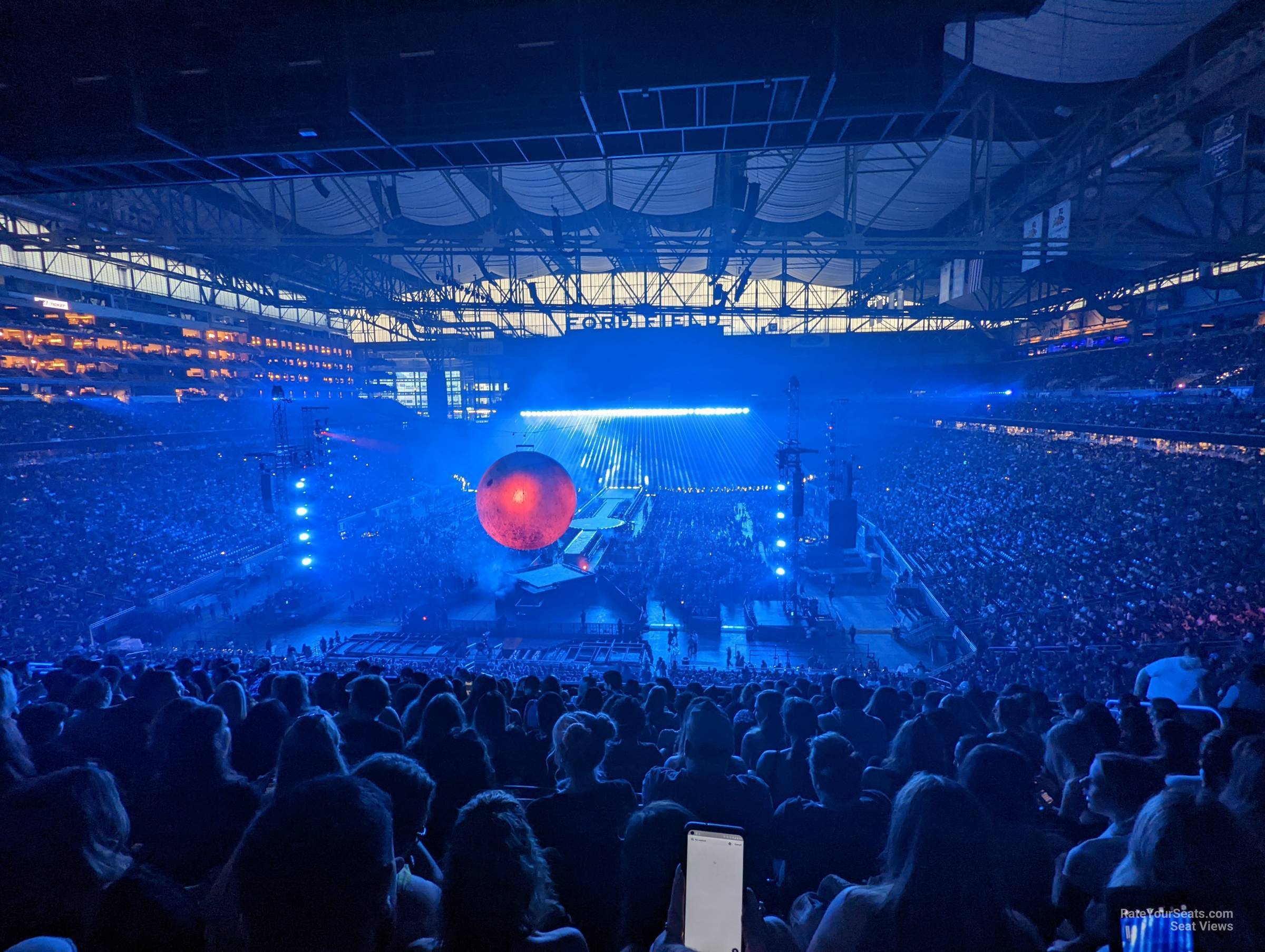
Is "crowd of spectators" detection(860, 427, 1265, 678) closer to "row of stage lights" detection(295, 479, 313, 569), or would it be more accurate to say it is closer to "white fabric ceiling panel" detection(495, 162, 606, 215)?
"white fabric ceiling panel" detection(495, 162, 606, 215)

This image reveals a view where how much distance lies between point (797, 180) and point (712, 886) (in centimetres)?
1119

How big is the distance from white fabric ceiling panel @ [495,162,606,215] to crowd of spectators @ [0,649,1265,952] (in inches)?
340

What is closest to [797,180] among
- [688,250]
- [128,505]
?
[688,250]

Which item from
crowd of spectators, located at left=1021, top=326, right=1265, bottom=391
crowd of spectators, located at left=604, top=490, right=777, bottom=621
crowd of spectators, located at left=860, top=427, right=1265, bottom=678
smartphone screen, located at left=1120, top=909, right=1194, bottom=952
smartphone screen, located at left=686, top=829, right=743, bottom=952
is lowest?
crowd of spectators, located at left=604, top=490, right=777, bottom=621

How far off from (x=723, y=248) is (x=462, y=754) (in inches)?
383

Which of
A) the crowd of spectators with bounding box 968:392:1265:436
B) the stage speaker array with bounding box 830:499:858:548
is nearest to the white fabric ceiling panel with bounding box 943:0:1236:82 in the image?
the crowd of spectators with bounding box 968:392:1265:436

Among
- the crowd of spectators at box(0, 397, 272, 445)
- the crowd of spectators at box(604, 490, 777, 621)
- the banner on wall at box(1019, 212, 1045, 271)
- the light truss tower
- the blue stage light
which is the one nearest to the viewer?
the banner on wall at box(1019, 212, 1045, 271)

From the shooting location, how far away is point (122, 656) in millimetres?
11969

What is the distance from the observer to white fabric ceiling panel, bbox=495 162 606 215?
9758 millimetres

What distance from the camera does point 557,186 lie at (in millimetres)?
10352

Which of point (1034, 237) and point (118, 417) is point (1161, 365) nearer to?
point (1034, 237)

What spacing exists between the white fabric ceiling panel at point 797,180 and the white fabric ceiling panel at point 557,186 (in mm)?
2746

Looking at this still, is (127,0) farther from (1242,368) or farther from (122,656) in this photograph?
(1242,368)

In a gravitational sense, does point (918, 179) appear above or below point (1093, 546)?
above
